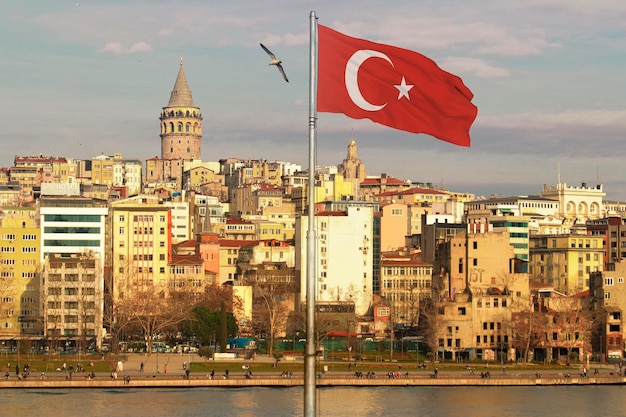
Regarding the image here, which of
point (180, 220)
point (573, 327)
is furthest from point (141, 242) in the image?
point (573, 327)

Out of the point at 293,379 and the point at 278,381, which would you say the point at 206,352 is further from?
the point at 293,379

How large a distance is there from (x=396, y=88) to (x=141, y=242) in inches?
4252

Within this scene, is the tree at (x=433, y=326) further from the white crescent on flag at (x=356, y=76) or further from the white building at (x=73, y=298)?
the white crescent on flag at (x=356, y=76)

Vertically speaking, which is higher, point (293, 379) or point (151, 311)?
point (151, 311)

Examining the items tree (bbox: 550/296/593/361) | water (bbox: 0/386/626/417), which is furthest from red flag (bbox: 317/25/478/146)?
tree (bbox: 550/296/593/361)

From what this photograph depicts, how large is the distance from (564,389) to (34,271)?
48.3 meters

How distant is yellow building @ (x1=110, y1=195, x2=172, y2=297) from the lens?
424 ft

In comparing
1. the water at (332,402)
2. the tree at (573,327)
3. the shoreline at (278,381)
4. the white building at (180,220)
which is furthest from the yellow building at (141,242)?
the water at (332,402)

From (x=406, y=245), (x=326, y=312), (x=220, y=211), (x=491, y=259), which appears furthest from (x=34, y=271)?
(x=220, y=211)

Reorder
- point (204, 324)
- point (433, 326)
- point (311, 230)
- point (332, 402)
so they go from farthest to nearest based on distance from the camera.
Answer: point (204, 324)
point (433, 326)
point (332, 402)
point (311, 230)

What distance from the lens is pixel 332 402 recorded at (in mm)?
78438

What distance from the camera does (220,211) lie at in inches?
7859

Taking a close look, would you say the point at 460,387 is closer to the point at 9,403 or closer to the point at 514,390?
the point at 514,390

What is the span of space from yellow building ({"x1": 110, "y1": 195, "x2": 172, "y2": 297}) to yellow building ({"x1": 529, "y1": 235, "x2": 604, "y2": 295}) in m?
38.1
